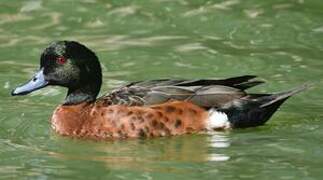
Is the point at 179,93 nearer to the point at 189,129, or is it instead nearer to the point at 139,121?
the point at 189,129

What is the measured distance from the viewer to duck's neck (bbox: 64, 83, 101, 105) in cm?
1012

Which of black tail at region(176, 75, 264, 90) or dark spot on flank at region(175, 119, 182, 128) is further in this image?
black tail at region(176, 75, 264, 90)

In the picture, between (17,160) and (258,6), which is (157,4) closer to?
(258,6)

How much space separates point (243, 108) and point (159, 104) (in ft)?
2.32

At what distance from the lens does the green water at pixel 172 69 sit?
862 cm

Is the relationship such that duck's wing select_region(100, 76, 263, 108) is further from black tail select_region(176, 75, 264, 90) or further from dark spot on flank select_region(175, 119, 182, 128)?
dark spot on flank select_region(175, 119, 182, 128)

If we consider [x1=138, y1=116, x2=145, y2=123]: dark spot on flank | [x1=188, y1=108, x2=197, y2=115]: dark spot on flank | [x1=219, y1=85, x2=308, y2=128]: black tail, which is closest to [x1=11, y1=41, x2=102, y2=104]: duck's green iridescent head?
[x1=138, y1=116, x2=145, y2=123]: dark spot on flank

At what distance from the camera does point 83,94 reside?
1012 cm

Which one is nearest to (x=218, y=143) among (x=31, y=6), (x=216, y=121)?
(x=216, y=121)

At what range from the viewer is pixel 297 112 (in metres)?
10.4

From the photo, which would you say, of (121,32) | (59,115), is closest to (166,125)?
(59,115)

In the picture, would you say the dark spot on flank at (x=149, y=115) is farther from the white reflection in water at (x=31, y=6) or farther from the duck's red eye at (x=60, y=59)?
the white reflection in water at (x=31, y=6)

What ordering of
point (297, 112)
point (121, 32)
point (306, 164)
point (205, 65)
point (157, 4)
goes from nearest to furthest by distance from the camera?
1. point (306, 164)
2. point (297, 112)
3. point (205, 65)
4. point (121, 32)
5. point (157, 4)

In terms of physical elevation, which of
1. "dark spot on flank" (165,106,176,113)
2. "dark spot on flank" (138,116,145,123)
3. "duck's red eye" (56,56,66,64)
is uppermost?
"duck's red eye" (56,56,66,64)
